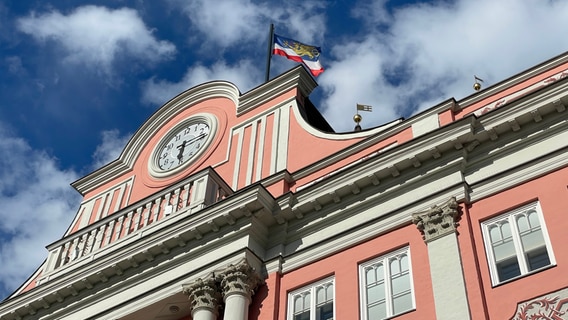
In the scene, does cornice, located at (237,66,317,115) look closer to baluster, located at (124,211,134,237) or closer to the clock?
the clock

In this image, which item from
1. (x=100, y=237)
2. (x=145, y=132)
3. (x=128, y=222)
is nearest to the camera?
(x=128, y=222)

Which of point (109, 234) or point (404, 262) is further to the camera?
point (109, 234)

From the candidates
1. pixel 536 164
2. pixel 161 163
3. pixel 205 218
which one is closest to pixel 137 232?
pixel 205 218

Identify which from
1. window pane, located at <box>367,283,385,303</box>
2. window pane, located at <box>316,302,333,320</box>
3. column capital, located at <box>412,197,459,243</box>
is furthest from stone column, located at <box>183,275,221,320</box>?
column capital, located at <box>412,197,459,243</box>

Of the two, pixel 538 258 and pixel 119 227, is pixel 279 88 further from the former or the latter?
pixel 538 258

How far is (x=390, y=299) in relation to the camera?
1838 centimetres

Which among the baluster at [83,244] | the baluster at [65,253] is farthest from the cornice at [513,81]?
the baluster at [65,253]

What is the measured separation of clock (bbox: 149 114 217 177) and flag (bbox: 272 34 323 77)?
4276mm

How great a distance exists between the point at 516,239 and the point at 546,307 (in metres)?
1.97

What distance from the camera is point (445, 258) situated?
18.0 meters

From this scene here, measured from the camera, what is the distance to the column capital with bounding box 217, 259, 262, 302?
797 inches

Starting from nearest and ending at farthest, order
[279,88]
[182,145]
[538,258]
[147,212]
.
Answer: [538,258]
[147,212]
[279,88]
[182,145]

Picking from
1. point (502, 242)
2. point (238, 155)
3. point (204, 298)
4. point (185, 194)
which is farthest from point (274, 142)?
point (502, 242)

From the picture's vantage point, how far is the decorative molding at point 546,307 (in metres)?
15.8
